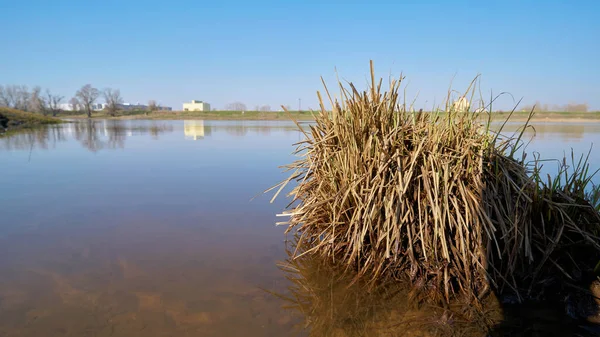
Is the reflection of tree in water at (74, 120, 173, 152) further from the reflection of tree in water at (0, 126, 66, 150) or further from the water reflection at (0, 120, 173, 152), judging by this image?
the reflection of tree in water at (0, 126, 66, 150)

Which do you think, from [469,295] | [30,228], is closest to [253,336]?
[469,295]

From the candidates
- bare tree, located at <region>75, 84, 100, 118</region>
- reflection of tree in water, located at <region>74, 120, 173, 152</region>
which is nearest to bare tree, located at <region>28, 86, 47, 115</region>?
bare tree, located at <region>75, 84, 100, 118</region>

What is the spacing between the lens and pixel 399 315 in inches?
110

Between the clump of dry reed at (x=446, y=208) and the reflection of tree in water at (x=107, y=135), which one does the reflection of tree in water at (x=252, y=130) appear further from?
the clump of dry reed at (x=446, y=208)

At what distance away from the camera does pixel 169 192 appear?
7238mm

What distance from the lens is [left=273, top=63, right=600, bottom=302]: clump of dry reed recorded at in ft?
A: 9.72

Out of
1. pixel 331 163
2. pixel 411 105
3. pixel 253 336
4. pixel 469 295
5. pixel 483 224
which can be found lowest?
pixel 253 336

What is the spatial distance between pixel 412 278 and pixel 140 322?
2517 mm

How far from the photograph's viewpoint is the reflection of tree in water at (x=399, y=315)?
2.62 m

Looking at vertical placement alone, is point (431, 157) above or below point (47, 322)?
above

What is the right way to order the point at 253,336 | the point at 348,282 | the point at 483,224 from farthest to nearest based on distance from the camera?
the point at 348,282, the point at 483,224, the point at 253,336

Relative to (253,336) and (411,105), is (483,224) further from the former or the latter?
(253,336)

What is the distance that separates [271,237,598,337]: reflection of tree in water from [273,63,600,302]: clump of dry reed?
0.15m

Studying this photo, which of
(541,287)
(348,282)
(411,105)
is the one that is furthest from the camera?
(411,105)
